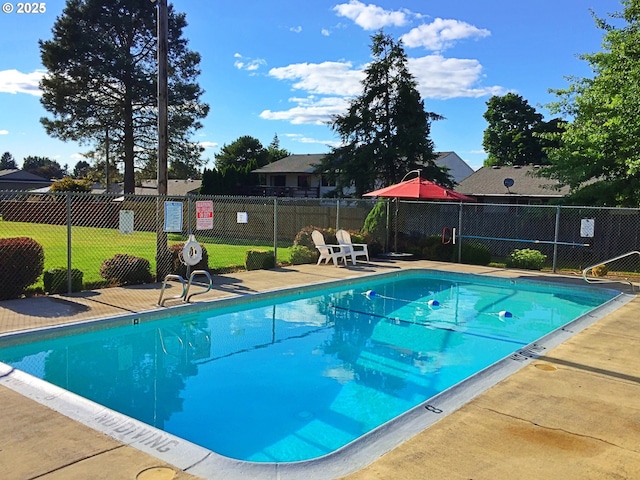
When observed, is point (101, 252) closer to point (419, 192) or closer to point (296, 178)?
point (419, 192)

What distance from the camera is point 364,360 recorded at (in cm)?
707

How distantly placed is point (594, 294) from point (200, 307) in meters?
8.71

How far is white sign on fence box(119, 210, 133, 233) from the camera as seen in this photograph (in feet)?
30.5

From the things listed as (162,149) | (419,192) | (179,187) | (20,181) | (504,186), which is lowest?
(419,192)

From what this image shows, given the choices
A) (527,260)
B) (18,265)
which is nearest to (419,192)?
(527,260)

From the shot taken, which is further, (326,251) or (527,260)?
(527,260)

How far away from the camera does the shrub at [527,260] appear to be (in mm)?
14781

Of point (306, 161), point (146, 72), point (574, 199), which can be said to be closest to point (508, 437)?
point (574, 199)

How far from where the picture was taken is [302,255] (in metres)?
14.9

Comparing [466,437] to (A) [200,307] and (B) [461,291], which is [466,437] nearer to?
(A) [200,307]

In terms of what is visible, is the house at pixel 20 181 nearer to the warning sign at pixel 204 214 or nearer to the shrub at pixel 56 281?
the warning sign at pixel 204 214

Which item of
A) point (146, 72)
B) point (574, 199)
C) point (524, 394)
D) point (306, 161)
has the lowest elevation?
point (524, 394)

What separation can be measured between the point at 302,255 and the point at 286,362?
8094 millimetres

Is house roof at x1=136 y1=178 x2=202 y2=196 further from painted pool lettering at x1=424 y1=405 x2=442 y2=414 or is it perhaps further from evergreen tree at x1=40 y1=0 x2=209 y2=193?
painted pool lettering at x1=424 y1=405 x2=442 y2=414
